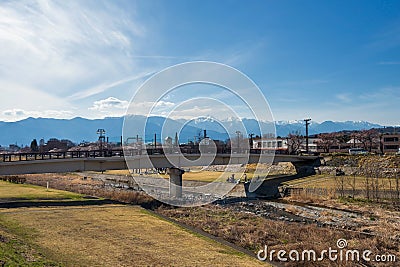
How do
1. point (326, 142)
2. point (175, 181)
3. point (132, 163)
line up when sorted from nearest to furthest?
point (132, 163) < point (175, 181) < point (326, 142)

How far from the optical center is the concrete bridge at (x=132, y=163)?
2973cm

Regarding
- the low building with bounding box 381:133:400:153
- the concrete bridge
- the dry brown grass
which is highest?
the low building with bounding box 381:133:400:153

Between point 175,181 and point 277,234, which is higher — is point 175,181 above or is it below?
above

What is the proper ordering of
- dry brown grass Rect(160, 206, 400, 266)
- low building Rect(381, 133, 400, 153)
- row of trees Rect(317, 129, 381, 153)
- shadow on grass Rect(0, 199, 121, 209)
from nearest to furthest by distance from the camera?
dry brown grass Rect(160, 206, 400, 266), shadow on grass Rect(0, 199, 121, 209), low building Rect(381, 133, 400, 153), row of trees Rect(317, 129, 381, 153)

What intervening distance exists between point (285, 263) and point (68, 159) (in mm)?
23630

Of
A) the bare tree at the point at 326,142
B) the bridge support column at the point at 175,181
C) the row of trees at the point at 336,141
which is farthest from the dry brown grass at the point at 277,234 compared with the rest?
the bare tree at the point at 326,142

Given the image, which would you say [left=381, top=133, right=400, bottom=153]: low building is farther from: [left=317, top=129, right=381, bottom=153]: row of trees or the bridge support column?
the bridge support column

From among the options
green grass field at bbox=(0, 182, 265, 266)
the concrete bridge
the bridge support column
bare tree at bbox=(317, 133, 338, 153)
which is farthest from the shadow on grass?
bare tree at bbox=(317, 133, 338, 153)

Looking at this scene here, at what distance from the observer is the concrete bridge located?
1171 inches

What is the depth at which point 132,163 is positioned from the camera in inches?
1384

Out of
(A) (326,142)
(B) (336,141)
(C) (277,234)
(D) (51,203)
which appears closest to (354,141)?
(B) (336,141)

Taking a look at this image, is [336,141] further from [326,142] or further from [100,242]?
[100,242]

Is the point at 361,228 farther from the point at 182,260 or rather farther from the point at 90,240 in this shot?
the point at 90,240

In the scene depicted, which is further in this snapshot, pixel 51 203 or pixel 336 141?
pixel 336 141
